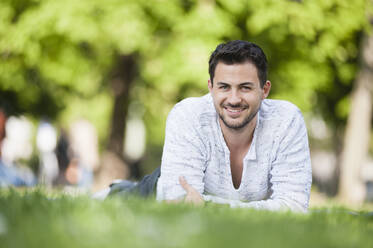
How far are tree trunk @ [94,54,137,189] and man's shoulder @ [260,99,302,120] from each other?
927cm

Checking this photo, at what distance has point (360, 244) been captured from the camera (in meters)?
2.28

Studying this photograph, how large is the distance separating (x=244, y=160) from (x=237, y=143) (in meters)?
0.20

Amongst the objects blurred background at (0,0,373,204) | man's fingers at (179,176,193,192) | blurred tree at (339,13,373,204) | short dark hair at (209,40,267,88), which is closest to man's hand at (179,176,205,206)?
man's fingers at (179,176,193,192)

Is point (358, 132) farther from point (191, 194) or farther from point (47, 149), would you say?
point (191, 194)

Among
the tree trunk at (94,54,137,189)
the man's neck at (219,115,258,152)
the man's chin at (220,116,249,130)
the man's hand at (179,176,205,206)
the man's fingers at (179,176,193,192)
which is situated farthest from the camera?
the tree trunk at (94,54,137,189)

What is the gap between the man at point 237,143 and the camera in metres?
4.18

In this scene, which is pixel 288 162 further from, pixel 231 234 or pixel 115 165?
pixel 115 165

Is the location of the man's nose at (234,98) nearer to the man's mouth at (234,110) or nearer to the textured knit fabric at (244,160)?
the man's mouth at (234,110)

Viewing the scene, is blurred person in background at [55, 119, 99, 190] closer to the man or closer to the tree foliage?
the tree foliage

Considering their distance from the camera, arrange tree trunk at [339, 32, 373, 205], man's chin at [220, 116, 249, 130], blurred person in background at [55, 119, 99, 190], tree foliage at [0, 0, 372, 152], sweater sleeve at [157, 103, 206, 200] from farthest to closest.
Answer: blurred person in background at [55, 119, 99, 190]
tree trunk at [339, 32, 373, 205]
tree foliage at [0, 0, 372, 152]
man's chin at [220, 116, 249, 130]
sweater sleeve at [157, 103, 206, 200]

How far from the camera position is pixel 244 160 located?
4.31m

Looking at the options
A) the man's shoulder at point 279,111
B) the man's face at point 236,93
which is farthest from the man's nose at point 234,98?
the man's shoulder at point 279,111

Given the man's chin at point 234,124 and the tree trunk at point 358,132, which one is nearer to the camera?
the man's chin at point 234,124

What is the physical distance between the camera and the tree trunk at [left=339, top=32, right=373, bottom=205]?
39.8ft
